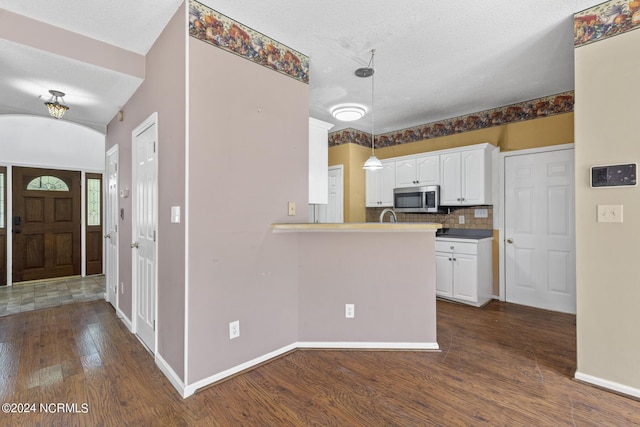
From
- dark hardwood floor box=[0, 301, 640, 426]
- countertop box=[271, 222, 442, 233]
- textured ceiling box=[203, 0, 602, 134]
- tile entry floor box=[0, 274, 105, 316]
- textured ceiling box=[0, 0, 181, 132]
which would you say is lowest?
dark hardwood floor box=[0, 301, 640, 426]

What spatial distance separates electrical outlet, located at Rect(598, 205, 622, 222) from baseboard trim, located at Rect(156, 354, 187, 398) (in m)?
3.02

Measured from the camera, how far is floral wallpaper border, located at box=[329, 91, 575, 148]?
3.78 metres

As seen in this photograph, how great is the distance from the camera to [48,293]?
14.7 feet

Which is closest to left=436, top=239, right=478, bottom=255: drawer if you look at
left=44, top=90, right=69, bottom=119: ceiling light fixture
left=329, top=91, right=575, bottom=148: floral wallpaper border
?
left=329, top=91, right=575, bottom=148: floral wallpaper border

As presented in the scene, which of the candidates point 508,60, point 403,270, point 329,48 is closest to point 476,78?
point 508,60

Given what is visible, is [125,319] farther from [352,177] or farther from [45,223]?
[352,177]

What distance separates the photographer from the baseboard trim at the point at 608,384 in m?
1.99

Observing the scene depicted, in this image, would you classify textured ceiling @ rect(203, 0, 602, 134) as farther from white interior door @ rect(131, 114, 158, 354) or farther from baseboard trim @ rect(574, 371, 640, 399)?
baseboard trim @ rect(574, 371, 640, 399)

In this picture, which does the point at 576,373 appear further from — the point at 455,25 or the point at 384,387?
the point at 455,25

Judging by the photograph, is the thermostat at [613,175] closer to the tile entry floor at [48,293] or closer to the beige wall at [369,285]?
the beige wall at [369,285]

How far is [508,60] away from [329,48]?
1.71m

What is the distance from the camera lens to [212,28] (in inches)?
85.6

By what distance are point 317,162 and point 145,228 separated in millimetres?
1733

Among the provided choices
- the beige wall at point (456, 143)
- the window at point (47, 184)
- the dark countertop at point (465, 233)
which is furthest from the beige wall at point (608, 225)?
the window at point (47, 184)
